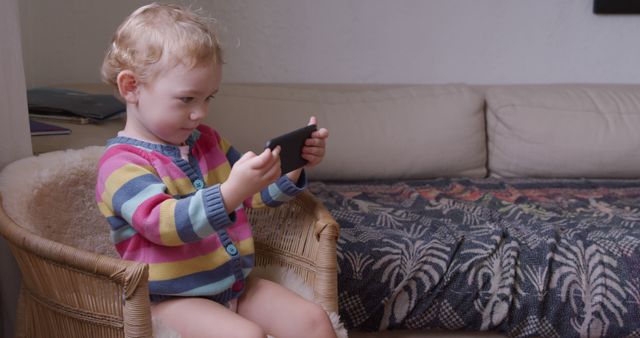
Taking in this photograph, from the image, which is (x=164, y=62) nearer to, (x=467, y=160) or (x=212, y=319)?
(x=212, y=319)

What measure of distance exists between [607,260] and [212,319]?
101 centimetres

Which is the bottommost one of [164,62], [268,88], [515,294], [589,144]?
[515,294]

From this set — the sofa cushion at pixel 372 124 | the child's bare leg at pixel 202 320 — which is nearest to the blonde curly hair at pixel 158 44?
the child's bare leg at pixel 202 320

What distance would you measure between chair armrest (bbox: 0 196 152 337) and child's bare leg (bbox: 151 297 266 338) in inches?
5.1

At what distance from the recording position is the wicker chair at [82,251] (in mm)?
1140

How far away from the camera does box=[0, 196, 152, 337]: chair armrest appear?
1.12 metres

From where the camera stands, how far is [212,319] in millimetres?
1277

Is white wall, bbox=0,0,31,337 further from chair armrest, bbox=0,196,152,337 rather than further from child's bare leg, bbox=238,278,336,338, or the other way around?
child's bare leg, bbox=238,278,336,338

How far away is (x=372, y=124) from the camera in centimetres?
237

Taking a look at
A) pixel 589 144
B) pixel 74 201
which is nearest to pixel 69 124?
pixel 74 201

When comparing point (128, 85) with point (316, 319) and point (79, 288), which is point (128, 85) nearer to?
point (79, 288)

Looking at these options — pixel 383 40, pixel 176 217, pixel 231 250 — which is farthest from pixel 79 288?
pixel 383 40

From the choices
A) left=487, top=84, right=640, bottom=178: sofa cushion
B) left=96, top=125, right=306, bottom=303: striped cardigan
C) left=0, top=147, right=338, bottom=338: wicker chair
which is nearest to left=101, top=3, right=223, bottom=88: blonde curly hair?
left=96, top=125, right=306, bottom=303: striped cardigan

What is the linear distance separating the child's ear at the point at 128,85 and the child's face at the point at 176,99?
0.04 ft
